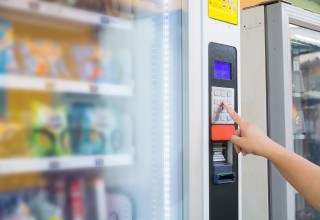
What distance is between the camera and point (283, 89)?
185cm

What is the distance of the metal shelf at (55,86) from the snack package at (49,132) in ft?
0.35

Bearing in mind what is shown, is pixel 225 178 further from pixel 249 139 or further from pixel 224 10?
pixel 224 10

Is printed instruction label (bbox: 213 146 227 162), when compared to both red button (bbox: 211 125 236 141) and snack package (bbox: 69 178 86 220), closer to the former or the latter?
red button (bbox: 211 125 236 141)

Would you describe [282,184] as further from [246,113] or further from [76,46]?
[76,46]

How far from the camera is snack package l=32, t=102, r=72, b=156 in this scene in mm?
1087

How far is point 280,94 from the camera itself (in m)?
1.86

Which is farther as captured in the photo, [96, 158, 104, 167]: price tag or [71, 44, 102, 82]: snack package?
[71, 44, 102, 82]: snack package

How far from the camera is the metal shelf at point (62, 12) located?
0.97 meters

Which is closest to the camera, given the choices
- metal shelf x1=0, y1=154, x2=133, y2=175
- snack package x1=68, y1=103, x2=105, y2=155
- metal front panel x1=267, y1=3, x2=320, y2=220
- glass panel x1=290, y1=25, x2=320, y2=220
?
metal shelf x1=0, y1=154, x2=133, y2=175

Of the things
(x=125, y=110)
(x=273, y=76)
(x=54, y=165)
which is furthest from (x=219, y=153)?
(x=273, y=76)

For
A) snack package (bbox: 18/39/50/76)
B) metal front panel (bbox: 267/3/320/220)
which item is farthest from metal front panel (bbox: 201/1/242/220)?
metal front panel (bbox: 267/3/320/220)

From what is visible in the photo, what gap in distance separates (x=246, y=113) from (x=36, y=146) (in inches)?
49.7

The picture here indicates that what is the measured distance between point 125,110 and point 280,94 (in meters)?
0.93

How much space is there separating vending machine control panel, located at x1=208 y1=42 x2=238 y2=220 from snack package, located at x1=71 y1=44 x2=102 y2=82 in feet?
1.24
